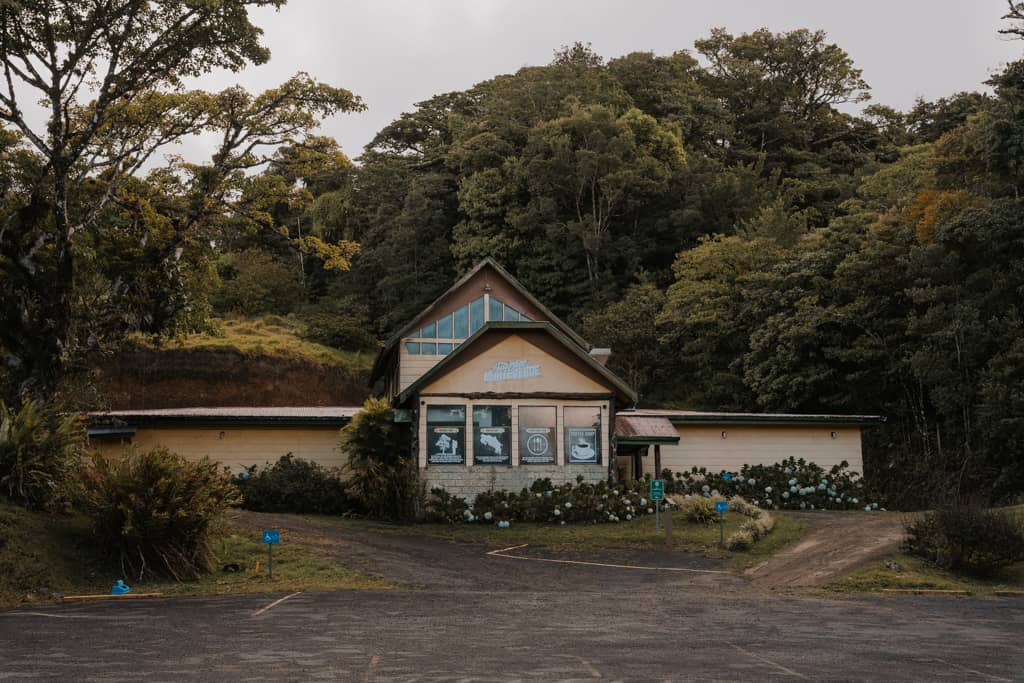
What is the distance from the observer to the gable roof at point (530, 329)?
2525 centimetres

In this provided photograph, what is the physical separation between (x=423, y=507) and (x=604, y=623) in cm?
1258

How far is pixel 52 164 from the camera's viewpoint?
21.7m

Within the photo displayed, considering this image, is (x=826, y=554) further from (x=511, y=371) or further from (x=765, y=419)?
(x=765, y=419)

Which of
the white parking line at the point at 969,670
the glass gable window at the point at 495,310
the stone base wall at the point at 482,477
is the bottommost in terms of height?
the white parking line at the point at 969,670

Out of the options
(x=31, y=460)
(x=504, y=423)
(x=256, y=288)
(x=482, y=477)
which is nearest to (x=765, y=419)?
(x=504, y=423)

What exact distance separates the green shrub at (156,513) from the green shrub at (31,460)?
124 cm

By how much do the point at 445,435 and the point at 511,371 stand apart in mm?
2416

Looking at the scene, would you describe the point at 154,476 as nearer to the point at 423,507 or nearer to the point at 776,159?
the point at 423,507

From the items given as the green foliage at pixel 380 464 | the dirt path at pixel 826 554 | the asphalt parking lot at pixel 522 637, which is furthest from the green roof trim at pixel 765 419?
the asphalt parking lot at pixel 522 637

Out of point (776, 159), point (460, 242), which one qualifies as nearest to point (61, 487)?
point (460, 242)

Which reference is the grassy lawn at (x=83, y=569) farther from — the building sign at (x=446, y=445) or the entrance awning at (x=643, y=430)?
the entrance awning at (x=643, y=430)

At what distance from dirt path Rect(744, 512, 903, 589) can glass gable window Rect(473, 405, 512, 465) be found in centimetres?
776

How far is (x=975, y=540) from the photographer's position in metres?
16.8

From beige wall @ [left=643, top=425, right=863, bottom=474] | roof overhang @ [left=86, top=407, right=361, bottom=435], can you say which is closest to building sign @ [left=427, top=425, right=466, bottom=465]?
roof overhang @ [left=86, top=407, right=361, bottom=435]
